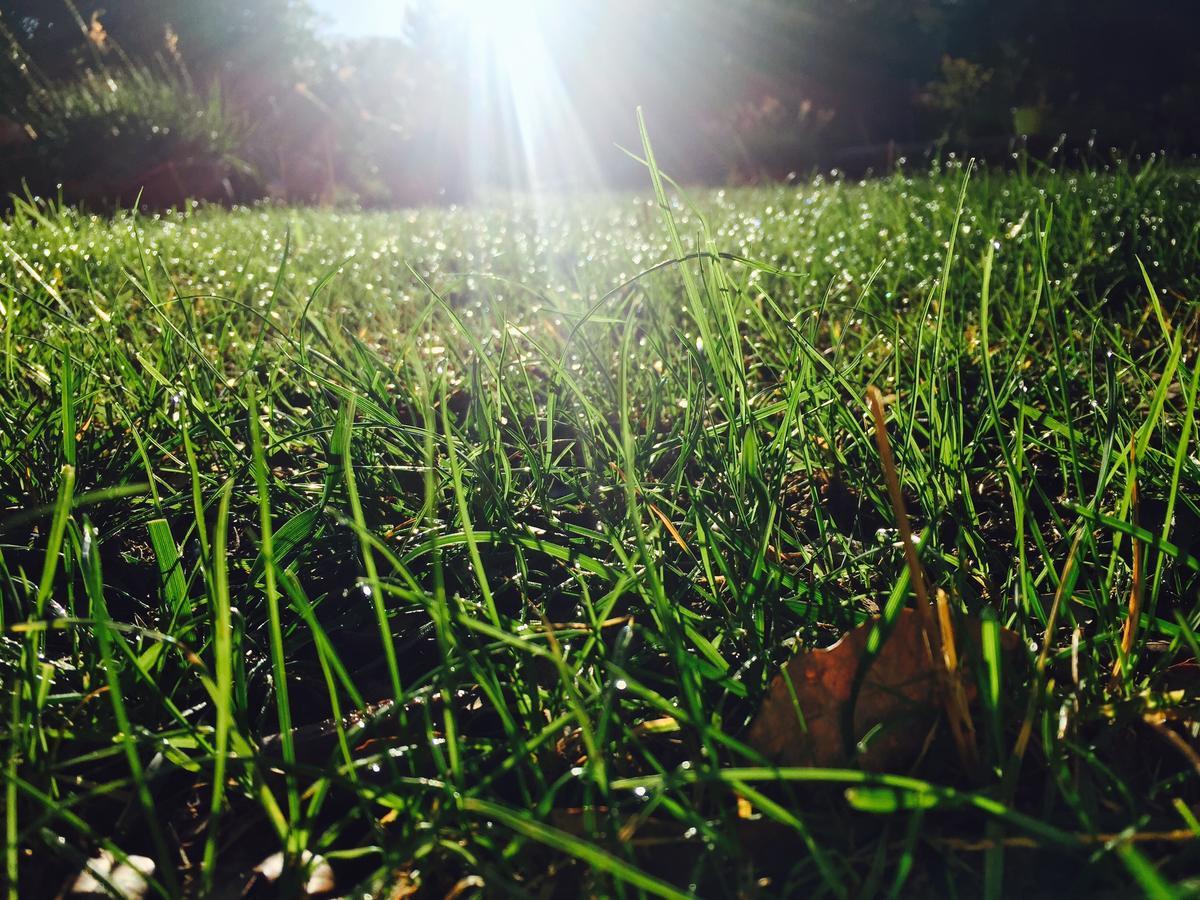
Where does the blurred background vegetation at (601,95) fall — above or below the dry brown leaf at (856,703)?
above

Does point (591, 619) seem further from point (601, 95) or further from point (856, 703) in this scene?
point (601, 95)

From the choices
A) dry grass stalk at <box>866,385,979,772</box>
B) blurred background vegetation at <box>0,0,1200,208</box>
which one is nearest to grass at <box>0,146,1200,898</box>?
dry grass stalk at <box>866,385,979,772</box>

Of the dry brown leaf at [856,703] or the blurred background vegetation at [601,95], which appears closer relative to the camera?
the dry brown leaf at [856,703]

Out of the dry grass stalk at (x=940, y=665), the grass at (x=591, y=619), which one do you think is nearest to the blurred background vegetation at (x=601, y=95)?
the grass at (x=591, y=619)

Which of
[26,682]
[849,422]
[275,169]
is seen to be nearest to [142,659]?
[26,682]

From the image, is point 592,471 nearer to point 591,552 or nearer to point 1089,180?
point 591,552

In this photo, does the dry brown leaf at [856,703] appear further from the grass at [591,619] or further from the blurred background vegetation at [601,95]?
the blurred background vegetation at [601,95]

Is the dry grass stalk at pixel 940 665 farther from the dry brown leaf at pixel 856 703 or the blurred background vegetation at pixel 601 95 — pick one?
the blurred background vegetation at pixel 601 95
